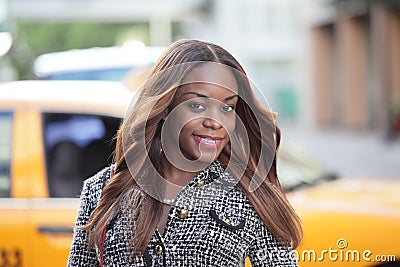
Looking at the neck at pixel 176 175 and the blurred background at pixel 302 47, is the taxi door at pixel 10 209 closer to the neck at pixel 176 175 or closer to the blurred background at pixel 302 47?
the blurred background at pixel 302 47

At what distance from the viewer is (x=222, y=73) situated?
2.50 meters

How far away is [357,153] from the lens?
72.5 feet

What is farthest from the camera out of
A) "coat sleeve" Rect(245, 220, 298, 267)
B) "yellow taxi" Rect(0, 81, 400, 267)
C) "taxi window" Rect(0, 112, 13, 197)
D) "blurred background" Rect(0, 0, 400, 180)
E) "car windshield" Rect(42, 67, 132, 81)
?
"blurred background" Rect(0, 0, 400, 180)

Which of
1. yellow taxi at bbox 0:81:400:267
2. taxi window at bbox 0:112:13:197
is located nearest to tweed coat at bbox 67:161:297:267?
yellow taxi at bbox 0:81:400:267

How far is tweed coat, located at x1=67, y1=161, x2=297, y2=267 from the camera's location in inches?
95.5

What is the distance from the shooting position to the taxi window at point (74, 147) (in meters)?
4.38

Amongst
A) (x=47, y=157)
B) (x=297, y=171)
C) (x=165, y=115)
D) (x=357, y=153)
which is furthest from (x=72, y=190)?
(x=357, y=153)

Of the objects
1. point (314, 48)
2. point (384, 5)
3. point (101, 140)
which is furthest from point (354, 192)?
point (314, 48)

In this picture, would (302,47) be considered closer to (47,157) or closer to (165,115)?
(47,157)

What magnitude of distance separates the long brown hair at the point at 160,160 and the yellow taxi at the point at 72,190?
1.25 meters

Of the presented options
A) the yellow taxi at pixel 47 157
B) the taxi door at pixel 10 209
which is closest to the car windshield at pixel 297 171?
the yellow taxi at pixel 47 157

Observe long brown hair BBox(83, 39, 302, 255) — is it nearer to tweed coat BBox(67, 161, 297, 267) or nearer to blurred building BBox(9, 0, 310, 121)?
tweed coat BBox(67, 161, 297, 267)

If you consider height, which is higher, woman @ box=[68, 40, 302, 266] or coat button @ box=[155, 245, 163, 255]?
woman @ box=[68, 40, 302, 266]

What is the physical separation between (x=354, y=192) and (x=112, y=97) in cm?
136
